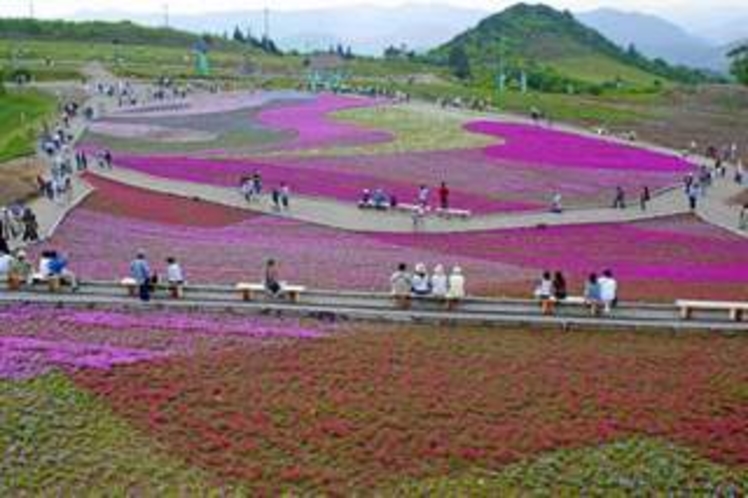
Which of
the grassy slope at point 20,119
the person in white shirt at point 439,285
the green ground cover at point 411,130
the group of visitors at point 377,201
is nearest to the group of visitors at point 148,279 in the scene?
the person in white shirt at point 439,285

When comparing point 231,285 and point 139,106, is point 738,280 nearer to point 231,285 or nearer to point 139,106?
point 231,285

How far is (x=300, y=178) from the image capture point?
54375 millimetres

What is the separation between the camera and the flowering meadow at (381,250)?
3288 cm

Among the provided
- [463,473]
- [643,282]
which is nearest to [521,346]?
[463,473]

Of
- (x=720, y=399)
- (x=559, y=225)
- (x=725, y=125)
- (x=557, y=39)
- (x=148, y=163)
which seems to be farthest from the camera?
(x=557, y=39)

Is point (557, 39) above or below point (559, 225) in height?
above

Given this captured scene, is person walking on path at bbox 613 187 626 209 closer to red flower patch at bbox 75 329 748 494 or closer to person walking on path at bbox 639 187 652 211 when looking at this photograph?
person walking on path at bbox 639 187 652 211

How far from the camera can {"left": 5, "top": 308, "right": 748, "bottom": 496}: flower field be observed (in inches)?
771

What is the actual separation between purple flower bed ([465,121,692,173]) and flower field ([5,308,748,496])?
37.1 metres

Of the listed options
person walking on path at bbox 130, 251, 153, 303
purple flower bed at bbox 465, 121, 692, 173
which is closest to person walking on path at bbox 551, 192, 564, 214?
purple flower bed at bbox 465, 121, 692, 173

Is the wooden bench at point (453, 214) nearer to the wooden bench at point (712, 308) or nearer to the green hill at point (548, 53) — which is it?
the wooden bench at point (712, 308)

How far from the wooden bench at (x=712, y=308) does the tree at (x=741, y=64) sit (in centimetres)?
9461

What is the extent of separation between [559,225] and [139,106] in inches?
2215

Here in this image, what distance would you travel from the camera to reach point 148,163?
58500mm
